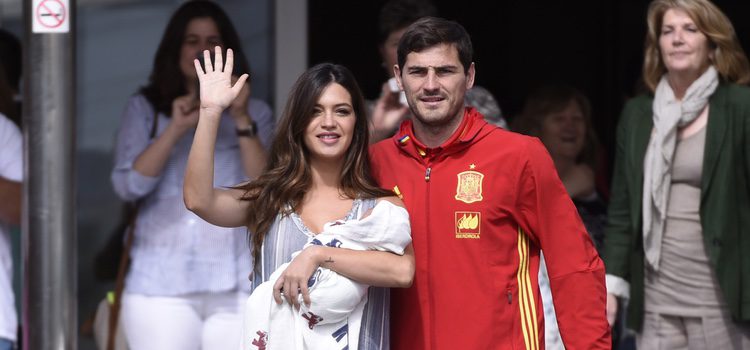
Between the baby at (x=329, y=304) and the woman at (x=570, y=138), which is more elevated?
the woman at (x=570, y=138)

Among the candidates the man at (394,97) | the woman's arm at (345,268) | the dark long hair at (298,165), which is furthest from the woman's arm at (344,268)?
the man at (394,97)

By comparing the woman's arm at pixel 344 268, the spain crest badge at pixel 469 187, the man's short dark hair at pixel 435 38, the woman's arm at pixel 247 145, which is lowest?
the woman's arm at pixel 344 268

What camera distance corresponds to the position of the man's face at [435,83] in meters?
4.16

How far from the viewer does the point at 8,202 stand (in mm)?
5195

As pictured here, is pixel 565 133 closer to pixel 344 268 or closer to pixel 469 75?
pixel 469 75

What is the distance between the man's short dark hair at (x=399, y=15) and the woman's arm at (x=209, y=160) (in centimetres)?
145

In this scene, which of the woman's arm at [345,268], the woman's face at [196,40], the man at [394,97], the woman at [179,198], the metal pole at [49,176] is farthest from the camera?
the woman's face at [196,40]

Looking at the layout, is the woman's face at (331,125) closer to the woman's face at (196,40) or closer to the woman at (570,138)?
the woman's face at (196,40)

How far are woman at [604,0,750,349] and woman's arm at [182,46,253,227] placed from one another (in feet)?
5.98

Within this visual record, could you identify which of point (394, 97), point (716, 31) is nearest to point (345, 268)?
point (394, 97)

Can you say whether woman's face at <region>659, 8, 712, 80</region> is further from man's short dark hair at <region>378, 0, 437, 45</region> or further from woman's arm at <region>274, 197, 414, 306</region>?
woman's arm at <region>274, 197, 414, 306</region>

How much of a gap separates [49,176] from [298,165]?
2.74 ft

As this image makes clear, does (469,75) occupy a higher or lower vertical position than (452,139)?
higher

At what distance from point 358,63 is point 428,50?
3086 millimetres
